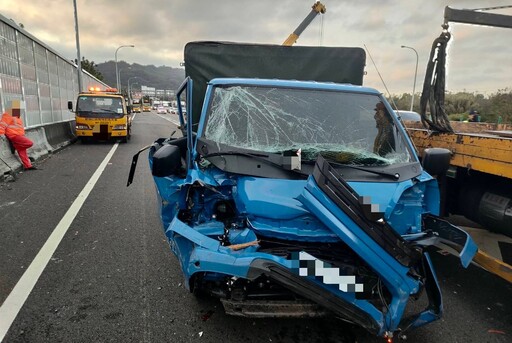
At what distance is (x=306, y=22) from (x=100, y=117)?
944cm

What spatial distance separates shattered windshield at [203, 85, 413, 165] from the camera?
133 inches

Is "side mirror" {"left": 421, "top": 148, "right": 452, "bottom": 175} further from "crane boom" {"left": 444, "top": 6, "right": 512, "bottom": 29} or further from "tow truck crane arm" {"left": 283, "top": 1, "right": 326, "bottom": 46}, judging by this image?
"tow truck crane arm" {"left": 283, "top": 1, "right": 326, "bottom": 46}

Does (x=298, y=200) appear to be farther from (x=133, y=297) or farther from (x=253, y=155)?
(x=133, y=297)

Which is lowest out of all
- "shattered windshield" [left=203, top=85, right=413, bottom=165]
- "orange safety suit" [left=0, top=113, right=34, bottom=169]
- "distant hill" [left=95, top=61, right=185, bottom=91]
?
"orange safety suit" [left=0, top=113, right=34, bottom=169]

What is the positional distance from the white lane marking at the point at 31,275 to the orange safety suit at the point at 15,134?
3.84 metres

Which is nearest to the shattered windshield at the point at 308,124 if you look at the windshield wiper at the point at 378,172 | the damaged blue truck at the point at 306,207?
the damaged blue truck at the point at 306,207

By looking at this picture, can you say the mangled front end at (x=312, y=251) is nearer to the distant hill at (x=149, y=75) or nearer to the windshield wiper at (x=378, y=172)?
the windshield wiper at (x=378, y=172)

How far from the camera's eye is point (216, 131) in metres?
3.49

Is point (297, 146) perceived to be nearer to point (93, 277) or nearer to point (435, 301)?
point (435, 301)

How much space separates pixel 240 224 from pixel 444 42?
138 inches

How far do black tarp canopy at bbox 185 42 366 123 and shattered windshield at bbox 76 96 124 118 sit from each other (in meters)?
10.8

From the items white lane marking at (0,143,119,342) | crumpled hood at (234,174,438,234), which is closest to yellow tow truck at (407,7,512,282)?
crumpled hood at (234,174,438,234)

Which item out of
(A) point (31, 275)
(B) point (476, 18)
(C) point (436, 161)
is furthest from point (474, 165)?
(A) point (31, 275)

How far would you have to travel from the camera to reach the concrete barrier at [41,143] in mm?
8492
